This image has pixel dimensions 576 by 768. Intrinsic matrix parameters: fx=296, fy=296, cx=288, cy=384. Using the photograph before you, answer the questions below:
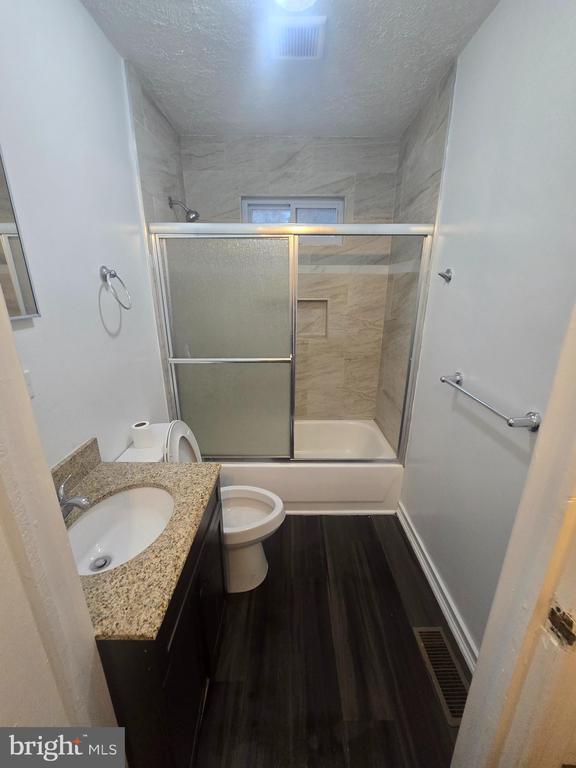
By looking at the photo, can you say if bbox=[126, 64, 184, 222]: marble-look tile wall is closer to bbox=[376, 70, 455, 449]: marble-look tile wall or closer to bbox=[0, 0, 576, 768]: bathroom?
bbox=[0, 0, 576, 768]: bathroom

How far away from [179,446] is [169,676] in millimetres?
859

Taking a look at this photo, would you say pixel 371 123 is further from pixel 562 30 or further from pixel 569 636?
pixel 569 636

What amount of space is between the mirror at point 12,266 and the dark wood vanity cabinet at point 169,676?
85 centimetres

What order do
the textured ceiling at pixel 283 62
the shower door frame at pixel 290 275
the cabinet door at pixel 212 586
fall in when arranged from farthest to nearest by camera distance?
the shower door frame at pixel 290 275, the textured ceiling at pixel 283 62, the cabinet door at pixel 212 586

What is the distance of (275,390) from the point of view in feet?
6.70

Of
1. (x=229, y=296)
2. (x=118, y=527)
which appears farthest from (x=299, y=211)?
(x=118, y=527)

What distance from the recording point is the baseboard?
48.7 inches

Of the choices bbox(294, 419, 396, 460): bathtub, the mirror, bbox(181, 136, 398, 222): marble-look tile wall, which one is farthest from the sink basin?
bbox(181, 136, 398, 222): marble-look tile wall

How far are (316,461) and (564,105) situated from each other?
1.88 metres

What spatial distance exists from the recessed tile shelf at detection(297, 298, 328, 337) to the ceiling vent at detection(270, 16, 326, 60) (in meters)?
1.42

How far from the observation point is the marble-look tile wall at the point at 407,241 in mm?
1557

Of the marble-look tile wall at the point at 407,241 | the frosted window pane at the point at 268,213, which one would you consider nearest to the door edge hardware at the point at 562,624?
the marble-look tile wall at the point at 407,241

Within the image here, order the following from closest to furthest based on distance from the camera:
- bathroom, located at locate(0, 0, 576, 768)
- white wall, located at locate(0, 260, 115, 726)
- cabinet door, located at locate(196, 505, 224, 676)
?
1. white wall, located at locate(0, 260, 115, 726)
2. bathroom, located at locate(0, 0, 576, 768)
3. cabinet door, located at locate(196, 505, 224, 676)

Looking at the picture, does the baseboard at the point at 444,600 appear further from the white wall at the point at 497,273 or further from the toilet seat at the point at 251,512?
the toilet seat at the point at 251,512
